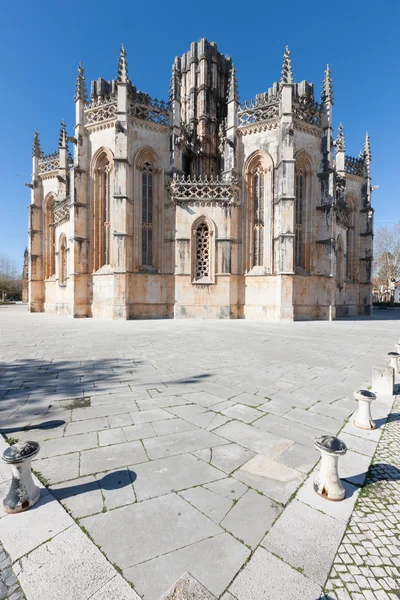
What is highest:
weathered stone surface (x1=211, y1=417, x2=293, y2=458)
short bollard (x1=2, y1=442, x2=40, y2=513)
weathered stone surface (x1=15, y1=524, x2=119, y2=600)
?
short bollard (x1=2, y1=442, x2=40, y2=513)

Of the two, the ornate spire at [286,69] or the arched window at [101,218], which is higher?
the ornate spire at [286,69]

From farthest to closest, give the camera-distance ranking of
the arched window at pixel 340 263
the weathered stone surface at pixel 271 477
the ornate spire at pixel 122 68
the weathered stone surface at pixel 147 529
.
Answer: the arched window at pixel 340 263 → the ornate spire at pixel 122 68 → the weathered stone surface at pixel 271 477 → the weathered stone surface at pixel 147 529

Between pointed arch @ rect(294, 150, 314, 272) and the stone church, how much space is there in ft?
0.22

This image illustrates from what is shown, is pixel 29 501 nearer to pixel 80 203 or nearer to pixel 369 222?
pixel 80 203

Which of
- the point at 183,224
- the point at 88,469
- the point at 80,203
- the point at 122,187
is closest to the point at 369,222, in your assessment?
the point at 183,224

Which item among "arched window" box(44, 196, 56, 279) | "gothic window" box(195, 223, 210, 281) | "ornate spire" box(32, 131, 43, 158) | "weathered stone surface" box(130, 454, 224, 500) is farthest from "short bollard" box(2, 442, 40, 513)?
"ornate spire" box(32, 131, 43, 158)

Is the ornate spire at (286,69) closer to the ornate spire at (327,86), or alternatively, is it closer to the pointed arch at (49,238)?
the ornate spire at (327,86)

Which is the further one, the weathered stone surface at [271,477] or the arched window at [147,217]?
the arched window at [147,217]

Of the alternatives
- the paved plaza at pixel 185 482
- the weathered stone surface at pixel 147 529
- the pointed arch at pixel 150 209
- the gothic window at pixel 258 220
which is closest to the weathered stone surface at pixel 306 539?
the paved plaza at pixel 185 482

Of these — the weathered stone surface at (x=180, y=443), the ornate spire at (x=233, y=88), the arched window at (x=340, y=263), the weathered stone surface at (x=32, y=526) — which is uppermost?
the ornate spire at (x=233, y=88)

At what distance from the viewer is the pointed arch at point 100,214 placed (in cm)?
1736

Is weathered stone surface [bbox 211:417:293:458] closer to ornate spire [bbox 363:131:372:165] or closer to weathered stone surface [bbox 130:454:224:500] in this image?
weathered stone surface [bbox 130:454:224:500]

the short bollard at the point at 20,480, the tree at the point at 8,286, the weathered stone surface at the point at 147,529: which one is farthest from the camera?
the tree at the point at 8,286

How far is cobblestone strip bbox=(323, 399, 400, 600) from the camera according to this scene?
1.39 m
